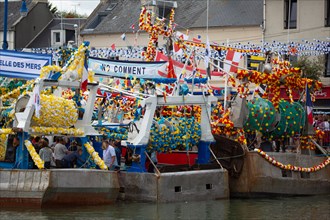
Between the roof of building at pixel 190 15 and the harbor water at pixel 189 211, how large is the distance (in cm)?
2461

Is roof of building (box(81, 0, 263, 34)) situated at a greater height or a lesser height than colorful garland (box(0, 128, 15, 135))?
greater

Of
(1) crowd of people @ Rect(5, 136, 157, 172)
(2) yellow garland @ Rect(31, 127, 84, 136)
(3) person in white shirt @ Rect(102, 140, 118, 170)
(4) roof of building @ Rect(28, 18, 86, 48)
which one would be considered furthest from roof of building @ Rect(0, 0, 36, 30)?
(2) yellow garland @ Rect(31, 127, 84, 136)

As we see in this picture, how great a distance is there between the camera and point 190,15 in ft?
186

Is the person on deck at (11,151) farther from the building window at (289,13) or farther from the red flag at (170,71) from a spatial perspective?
the building window at (289,13)

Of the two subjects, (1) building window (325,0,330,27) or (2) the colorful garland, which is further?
(1) building window (325,0,330,27)

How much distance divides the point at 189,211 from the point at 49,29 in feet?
147

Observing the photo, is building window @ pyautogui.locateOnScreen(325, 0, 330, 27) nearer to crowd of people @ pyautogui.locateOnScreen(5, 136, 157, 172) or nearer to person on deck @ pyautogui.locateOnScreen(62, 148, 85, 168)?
crowd of people @ pyautogui.locateOnScreen(5, 136, 157, 172)

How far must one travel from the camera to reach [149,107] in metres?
27.7

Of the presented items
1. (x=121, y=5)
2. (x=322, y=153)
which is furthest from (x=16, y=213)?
(x=121, y=5)

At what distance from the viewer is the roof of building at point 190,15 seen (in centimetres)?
5422

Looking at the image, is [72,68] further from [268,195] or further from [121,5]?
[121,5]

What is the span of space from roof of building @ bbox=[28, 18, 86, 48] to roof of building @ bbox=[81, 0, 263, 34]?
2.14 m

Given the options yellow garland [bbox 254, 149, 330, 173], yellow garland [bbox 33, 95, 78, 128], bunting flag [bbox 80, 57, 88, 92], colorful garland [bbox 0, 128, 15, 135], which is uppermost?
bunting flag [bbox 80, 57, 88, 92]

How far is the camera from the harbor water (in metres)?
24.9
